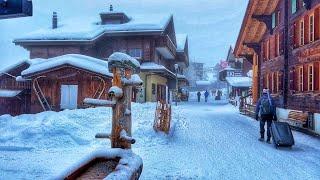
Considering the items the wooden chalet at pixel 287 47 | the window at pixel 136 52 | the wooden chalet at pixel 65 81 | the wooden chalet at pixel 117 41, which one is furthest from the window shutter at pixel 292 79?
the window at pixel 136 52

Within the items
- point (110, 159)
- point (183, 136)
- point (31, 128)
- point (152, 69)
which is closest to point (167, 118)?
point (183, 136)

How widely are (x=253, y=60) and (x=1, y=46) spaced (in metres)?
75.8

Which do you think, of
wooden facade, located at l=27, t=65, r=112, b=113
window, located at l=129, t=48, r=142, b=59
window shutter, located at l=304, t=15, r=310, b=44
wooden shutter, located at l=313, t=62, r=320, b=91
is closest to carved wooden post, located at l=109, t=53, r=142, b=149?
wooden shutter, located at l=313, t=62, r=320, b=91

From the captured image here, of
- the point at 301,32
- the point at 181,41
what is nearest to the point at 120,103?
the point at 301,32

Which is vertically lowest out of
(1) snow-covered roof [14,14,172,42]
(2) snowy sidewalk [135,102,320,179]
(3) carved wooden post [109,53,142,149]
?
(2) snowy sidewalk [135,102,320,179]

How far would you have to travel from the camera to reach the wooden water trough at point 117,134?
203 inches

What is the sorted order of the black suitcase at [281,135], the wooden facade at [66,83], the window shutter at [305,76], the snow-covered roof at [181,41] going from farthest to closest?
the snow-covered roof at [181,41], the wooden facade at [66,83], the window shutter at [305,76], the black suitcase at [281,135]

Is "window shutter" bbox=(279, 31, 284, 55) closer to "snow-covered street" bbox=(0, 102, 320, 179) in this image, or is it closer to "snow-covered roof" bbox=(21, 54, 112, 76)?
"snow-covered street" bbox=(0, 102, 320, 179)

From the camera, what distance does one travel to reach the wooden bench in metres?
14.3

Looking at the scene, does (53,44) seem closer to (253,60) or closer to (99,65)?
(99,65)

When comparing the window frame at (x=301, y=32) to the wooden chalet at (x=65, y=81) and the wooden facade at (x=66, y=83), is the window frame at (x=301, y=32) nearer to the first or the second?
the wooden chalet at (x=65, y=81)

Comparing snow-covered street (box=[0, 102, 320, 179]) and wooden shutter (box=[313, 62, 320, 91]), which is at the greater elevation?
wooden shutter (box=[313, 62, 320, 91])

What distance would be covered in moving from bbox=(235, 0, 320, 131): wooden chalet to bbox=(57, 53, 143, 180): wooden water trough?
974 cm

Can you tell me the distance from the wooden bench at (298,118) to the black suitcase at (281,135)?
3981mm
